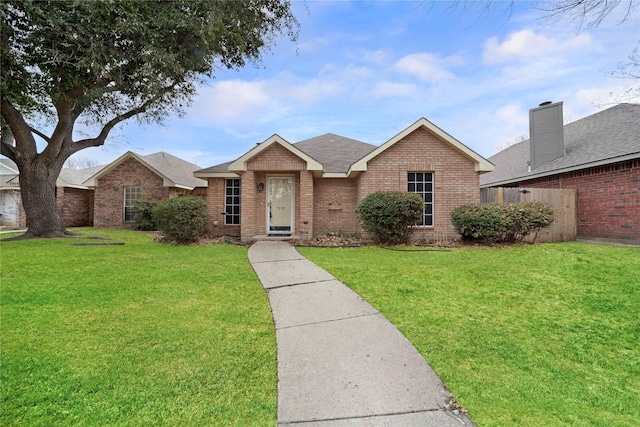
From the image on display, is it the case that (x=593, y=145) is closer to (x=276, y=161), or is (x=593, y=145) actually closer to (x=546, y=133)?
(x=546, y=133)

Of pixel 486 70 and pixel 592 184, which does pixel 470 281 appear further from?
pixel 592 184

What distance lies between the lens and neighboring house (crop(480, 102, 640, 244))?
33.3 feet

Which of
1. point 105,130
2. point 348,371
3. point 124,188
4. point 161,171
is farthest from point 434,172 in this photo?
point 124,188

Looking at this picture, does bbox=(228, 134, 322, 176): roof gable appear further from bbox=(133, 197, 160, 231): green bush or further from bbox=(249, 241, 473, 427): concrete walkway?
bbox=(249, 241, 473, 427): concrete walkway

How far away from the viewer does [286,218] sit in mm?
12969

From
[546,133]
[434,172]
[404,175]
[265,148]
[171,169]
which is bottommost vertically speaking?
[404,175]

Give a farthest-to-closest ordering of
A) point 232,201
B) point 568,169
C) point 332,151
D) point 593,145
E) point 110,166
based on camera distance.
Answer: point 110,166, point 332,151, point 232,201, point 593,145, point 568,169

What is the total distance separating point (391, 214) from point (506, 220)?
11.4 feet

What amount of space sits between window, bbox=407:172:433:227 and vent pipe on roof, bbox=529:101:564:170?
7.08 meters

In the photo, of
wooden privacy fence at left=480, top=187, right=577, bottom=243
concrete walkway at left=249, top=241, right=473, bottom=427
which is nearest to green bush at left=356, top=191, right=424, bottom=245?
wooden privacy fence at left=480, top=187, right=577, bottom=243

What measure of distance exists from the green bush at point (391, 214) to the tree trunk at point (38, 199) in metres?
12.1

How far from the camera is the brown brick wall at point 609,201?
9977 mm

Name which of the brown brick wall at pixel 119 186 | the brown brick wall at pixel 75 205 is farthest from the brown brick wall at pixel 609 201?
the brown brick wall at pixel 75 205

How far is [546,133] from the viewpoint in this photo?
583 inches
